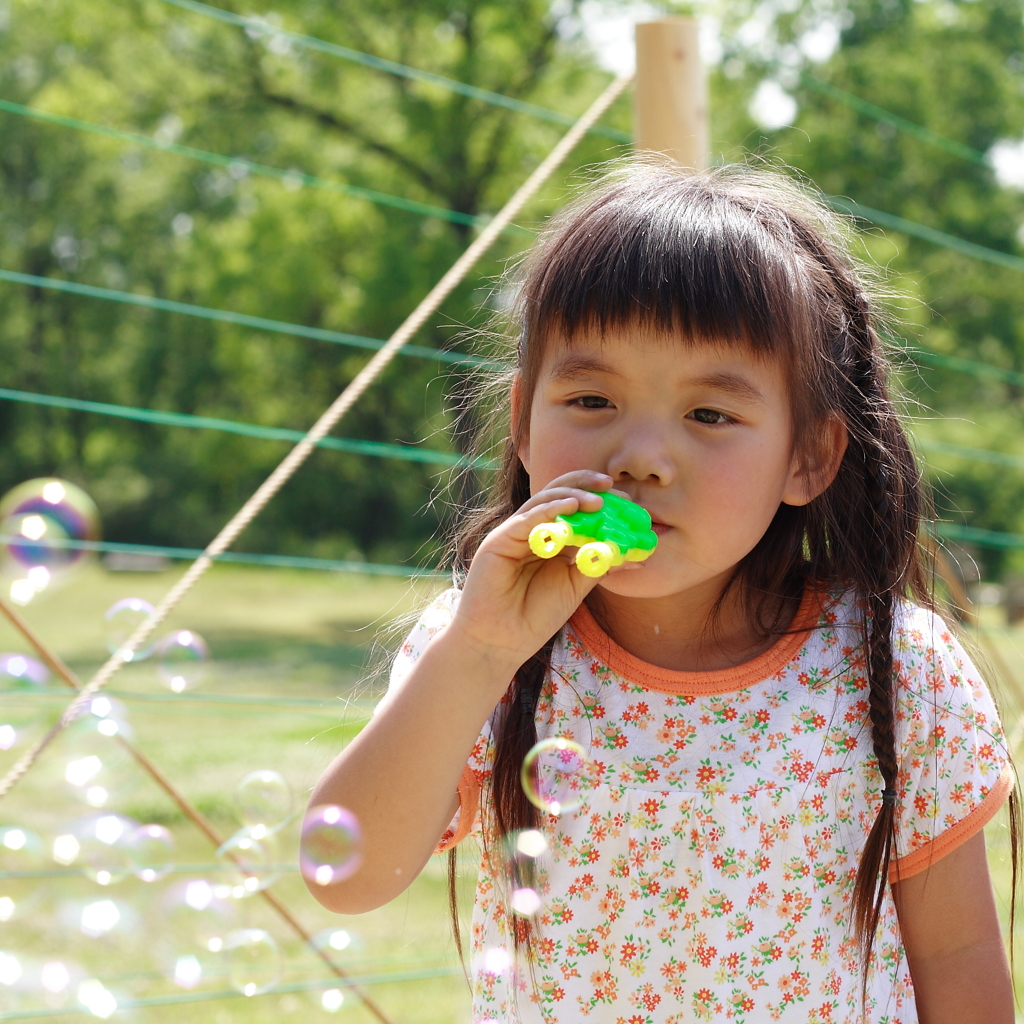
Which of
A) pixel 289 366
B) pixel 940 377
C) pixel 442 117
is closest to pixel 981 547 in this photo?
pixel 940 377

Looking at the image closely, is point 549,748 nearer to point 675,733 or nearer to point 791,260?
point 675,733

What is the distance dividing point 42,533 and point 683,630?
1205mm

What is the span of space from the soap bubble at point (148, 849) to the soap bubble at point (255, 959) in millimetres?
146

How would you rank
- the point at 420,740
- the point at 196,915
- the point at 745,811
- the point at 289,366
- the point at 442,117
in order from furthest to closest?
the point at 289,366 < the point at 442,117 < the point at 196,915 < the point at 745,811 < the point at 420,740

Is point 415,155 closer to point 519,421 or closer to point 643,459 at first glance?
point 519,421

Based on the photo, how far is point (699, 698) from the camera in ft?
3.88


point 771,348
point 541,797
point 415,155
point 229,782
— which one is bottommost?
point 541,797

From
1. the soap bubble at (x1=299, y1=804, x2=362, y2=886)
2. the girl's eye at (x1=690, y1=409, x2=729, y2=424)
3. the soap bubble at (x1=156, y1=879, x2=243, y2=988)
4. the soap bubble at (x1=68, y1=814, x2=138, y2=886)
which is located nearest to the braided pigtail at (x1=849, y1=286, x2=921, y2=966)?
the girl's eye at (x1=690, y1=409, x2=729, y2=424)

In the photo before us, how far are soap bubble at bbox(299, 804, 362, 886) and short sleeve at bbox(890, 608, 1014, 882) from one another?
1.69ft

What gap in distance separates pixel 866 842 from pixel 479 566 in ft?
1.51

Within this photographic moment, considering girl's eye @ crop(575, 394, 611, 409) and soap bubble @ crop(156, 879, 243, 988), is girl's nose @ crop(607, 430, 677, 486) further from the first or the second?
soap bubble @ crop(156, 879, 243, 988)

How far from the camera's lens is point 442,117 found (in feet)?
38.4

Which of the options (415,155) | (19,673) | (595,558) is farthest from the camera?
(415,155)

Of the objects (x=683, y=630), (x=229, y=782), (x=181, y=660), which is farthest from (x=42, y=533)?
(x=229, y=782)
